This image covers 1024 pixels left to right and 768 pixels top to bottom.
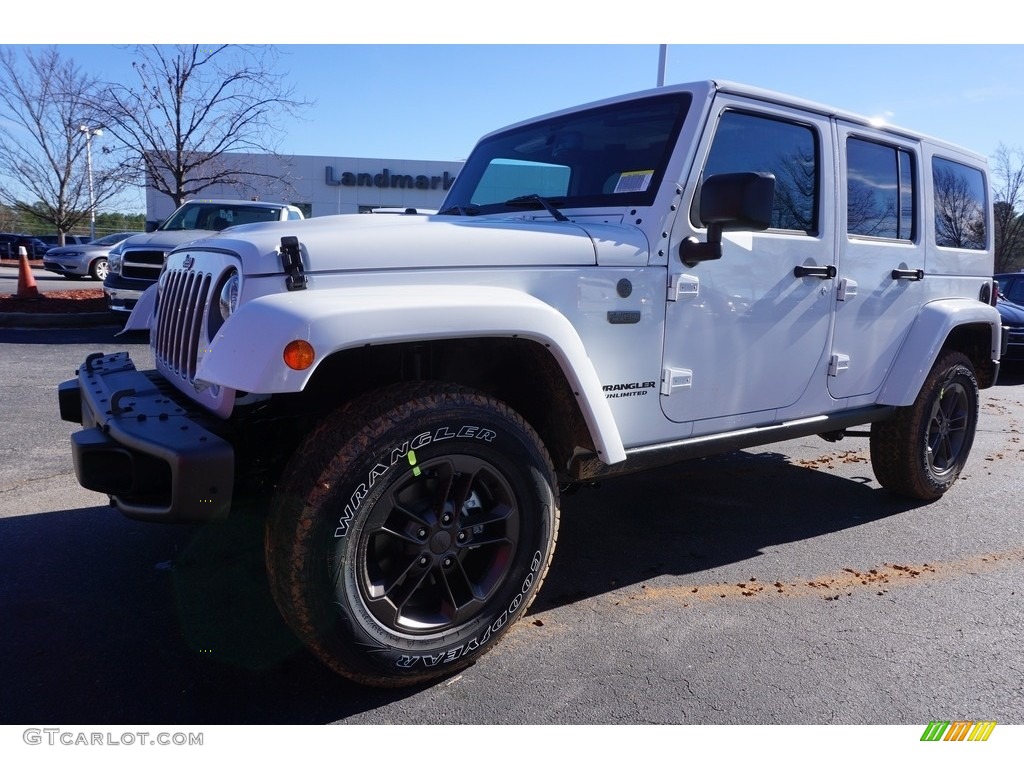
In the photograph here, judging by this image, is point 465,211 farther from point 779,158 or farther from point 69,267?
point 69,267

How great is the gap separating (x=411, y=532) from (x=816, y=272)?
231 centimetres

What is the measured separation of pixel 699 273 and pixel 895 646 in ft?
5.31

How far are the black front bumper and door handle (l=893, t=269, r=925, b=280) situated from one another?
3498 mm

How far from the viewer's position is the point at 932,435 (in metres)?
4.56

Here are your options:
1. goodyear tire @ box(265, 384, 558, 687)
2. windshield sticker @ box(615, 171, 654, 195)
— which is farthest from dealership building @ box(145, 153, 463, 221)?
goodyear tire @ box(265, 384, 558, 687)

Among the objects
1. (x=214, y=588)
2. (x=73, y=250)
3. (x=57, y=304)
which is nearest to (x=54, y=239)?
(x=73, y=250)

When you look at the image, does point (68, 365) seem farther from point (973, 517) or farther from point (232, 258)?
point (973, 517)

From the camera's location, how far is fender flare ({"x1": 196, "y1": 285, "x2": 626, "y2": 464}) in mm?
2016

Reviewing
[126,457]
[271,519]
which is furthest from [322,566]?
[126,457]

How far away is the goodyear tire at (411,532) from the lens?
218cm

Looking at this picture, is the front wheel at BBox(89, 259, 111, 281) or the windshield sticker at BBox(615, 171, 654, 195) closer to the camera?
the windshield sticker at BBox(615, 171, 654, 195)

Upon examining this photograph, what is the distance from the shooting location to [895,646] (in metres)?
2.83

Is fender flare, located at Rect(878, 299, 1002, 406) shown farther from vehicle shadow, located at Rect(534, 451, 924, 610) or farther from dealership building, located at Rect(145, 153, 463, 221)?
dealership building, located at Rect(145, 153, 463, 221)

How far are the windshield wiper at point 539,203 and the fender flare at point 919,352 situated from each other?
221cm
